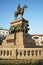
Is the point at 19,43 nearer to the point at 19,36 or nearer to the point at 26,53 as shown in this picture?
the point at 19,36

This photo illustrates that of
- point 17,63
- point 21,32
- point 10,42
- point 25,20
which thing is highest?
point 25,20

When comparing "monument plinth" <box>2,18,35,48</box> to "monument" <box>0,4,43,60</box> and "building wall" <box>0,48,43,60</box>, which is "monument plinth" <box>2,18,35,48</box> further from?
"building wall" <box>0,48,43,60</box>

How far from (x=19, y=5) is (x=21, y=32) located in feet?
17.7

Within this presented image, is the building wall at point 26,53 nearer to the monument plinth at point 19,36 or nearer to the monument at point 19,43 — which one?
the monument at point 19,43

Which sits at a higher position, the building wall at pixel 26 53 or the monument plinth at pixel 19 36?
the monument plinth at pixel 19 36

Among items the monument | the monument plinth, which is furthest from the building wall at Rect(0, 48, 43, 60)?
the monument plinth

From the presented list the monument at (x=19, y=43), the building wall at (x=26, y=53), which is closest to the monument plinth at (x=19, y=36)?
the monument at (x=19, y=43)

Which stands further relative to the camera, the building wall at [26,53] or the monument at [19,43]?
the monument at [19,43]

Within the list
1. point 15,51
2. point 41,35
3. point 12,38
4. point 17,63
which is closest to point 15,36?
point 12,38

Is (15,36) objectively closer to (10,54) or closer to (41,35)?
(10,54)

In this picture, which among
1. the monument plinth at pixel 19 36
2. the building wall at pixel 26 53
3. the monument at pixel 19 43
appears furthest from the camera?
the monument plinth at pixel 19 36

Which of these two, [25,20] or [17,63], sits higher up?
[25,20]

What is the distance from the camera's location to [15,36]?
21.9 m

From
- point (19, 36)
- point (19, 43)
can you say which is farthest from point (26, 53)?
point (19, 36)
